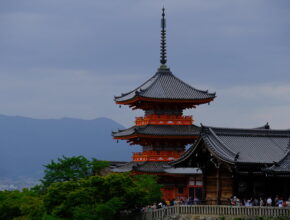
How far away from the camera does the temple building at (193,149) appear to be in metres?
47.5

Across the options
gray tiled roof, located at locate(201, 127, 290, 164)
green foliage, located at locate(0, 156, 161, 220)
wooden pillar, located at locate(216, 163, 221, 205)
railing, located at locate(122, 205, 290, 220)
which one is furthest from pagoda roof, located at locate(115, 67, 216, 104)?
wooden pillar, located at locate(216, 163, 221, 205)

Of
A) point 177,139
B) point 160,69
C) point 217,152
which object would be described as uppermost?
point 160,69

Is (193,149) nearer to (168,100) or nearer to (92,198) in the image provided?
(92,198)

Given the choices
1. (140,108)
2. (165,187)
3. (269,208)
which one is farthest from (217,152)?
(140,108)

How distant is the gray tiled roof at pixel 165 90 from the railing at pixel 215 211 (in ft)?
55.1

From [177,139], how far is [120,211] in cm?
1418

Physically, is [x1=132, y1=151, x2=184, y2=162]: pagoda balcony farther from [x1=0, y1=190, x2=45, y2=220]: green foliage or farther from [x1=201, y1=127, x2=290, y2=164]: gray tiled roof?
[x1=201, y1=127, x2=290, y2=164]: gray tiled roof

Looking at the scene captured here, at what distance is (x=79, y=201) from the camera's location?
50219 mm

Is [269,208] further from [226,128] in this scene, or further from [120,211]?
[120,211]

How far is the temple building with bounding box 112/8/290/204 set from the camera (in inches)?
1869

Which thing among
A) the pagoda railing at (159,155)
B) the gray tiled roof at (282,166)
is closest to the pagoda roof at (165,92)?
the pagoda railing at (159,155)

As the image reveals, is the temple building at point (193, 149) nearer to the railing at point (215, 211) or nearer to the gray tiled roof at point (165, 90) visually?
the gray tiled roof at point (165, 90)

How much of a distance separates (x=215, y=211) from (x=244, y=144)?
6.41m

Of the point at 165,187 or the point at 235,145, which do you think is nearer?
the point at 235,145
